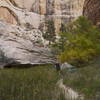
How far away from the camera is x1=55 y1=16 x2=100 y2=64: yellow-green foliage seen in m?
18.8

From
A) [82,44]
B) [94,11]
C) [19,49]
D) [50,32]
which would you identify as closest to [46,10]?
[50,32]

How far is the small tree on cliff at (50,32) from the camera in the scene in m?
31.2

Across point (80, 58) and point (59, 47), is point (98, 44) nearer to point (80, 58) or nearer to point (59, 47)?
point (80, 58)

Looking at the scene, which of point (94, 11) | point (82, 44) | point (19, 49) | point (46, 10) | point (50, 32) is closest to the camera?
point (82, 44)

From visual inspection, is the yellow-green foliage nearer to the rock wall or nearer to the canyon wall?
the rock wall

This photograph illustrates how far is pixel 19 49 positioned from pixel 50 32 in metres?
8.73

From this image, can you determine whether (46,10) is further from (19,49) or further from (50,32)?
(19,49)

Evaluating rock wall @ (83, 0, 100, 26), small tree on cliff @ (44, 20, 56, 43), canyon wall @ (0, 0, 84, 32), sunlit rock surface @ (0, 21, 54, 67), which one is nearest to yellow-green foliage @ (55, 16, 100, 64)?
sunlit rock surface @ (0, 21, 54, 67)

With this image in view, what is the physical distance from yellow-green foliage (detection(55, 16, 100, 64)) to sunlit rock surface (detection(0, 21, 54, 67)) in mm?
3969

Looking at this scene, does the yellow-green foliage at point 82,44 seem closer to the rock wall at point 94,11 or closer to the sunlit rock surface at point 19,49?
the sunlit rock surface at point 19,49

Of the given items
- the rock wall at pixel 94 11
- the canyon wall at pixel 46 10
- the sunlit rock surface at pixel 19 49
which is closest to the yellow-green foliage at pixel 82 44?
the sunlit rock surface at pixel 19 49

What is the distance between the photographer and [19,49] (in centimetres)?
2481

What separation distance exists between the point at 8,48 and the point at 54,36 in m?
9.53

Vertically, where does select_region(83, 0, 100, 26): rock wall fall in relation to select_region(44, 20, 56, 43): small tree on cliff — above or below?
above
